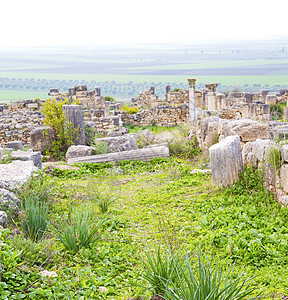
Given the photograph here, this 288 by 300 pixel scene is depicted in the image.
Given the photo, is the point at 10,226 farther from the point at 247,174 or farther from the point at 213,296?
the point at 247,174

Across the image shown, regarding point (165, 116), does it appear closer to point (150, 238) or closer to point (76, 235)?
point (150, 238)

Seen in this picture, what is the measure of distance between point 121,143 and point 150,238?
20.4ft

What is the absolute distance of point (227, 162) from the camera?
24.2ft

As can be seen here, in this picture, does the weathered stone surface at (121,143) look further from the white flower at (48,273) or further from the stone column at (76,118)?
the white flower at (48,273)

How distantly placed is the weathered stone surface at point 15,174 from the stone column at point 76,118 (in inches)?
162

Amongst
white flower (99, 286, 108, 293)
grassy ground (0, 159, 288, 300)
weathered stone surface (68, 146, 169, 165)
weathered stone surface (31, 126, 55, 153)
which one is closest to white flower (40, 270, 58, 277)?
grassy ground (0, 159, 288, 300)

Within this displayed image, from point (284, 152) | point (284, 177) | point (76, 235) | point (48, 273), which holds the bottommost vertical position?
point (48, 273)

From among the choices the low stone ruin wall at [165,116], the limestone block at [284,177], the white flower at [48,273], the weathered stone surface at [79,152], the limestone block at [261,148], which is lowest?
the low stone ruin wall at [165,116]

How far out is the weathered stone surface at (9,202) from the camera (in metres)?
5.64

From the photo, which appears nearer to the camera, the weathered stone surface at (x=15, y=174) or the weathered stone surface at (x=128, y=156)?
the weathered stone surface at (x=15, y=174)

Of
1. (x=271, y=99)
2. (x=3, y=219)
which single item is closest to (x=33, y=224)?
(x=3, y=219)

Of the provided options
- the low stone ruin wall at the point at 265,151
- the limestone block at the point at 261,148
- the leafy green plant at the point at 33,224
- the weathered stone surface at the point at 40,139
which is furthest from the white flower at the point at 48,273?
the weathered stone surface at the point at 40,139

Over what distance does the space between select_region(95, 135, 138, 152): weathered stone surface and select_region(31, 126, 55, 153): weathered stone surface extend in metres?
1.88

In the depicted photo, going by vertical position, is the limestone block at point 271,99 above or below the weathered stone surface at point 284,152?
below
